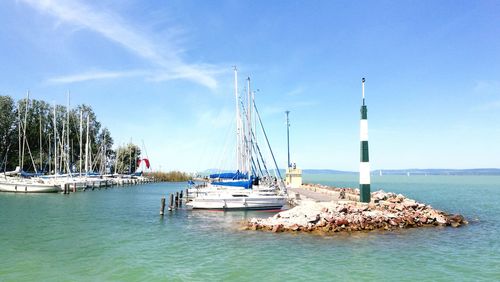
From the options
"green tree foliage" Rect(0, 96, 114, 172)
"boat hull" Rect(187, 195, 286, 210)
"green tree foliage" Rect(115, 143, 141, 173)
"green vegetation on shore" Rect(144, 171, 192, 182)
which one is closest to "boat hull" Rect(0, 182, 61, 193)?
"green tree foliage" Rect(0, 96, 114, 172)

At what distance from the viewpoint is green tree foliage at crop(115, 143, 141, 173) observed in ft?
373

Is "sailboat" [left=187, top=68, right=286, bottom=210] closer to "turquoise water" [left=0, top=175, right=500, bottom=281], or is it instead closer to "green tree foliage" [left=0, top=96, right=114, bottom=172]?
"turquoise water" [left=0, top=175, right=500, bottom=281]

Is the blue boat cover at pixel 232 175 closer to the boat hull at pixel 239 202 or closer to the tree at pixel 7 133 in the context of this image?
the boat hull at pixel 239 202

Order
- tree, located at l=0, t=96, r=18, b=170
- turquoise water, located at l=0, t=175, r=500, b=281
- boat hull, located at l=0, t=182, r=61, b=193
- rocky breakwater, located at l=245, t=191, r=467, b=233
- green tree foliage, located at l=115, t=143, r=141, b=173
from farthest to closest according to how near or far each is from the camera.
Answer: green tree foliage, located at l=115, t=143, r=141, b=173
tree, located at l=0, t=96, r=18, b=170
boat hull, located at l=0, t=182, r=61, b=193
rocky breakwater, located at l=245, t=191, r=467, b=233
turquoise water, located at l=0, t=175, r=500, b=281

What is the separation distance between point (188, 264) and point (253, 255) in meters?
3.30

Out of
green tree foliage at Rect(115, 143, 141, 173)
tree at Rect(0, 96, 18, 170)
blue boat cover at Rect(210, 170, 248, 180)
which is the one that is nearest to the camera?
blue boat cover at Rect(210, 170, 248, 180)

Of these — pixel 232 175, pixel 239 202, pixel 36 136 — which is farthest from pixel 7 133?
pixel 239 202

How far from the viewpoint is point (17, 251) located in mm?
20109

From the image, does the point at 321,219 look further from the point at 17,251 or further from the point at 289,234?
the point at 17,251

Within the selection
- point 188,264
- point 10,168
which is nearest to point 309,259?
point 188,264

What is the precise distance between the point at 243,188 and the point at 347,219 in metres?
15.9

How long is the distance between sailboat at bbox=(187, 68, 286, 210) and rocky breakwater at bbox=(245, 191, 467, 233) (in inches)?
370

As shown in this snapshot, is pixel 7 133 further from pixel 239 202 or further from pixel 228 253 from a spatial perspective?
pixel 228 253

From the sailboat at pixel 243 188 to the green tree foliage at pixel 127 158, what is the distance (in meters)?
71.5
